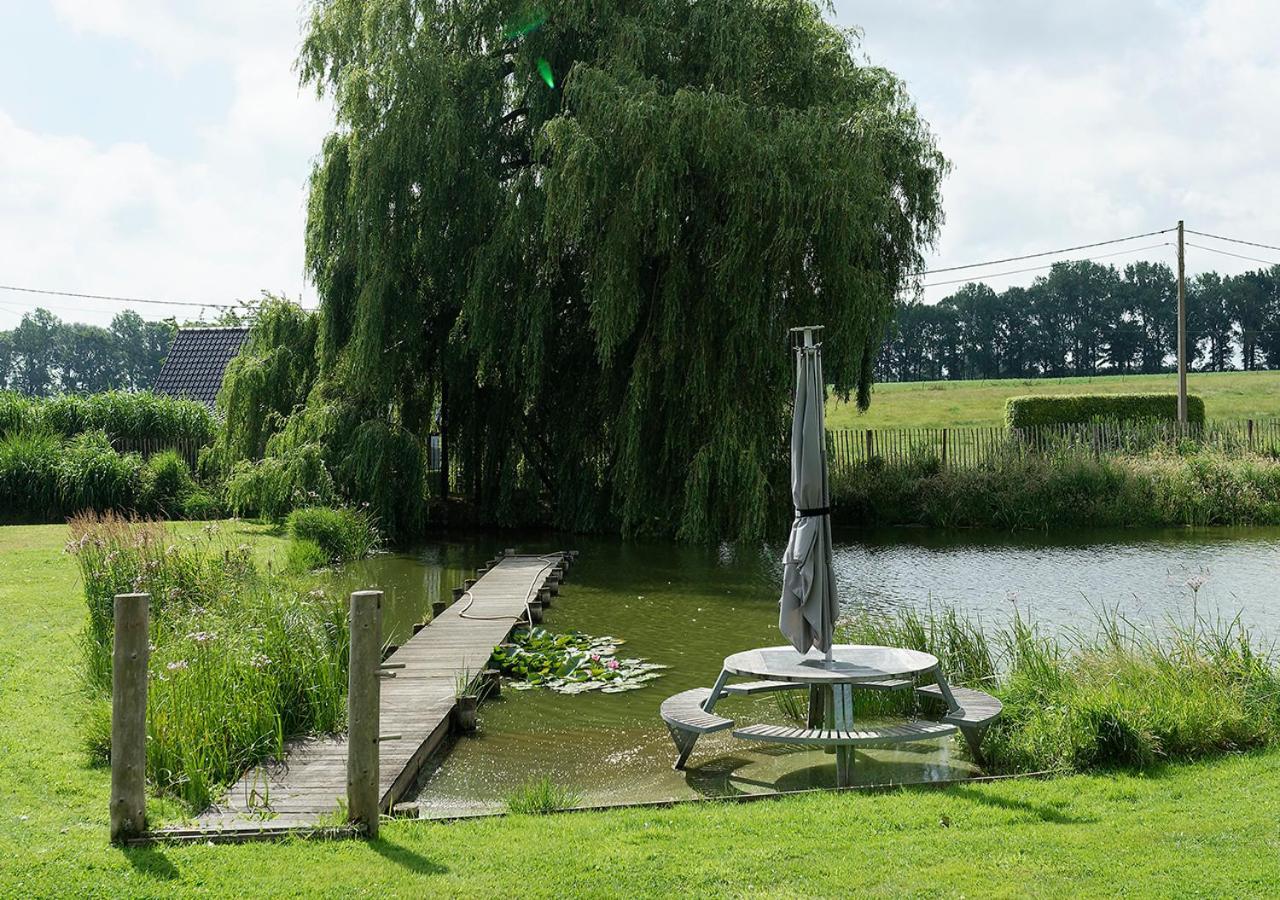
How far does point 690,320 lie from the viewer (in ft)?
55.4

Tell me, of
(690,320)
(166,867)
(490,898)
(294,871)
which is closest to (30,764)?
(166,867)

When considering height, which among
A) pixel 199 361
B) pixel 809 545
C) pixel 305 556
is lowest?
pixel 305 556

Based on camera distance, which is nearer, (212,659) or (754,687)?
(212,659)

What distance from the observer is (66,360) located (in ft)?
282

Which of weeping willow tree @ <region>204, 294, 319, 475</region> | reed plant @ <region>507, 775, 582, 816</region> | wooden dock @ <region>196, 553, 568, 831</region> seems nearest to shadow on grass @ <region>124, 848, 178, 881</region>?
wooden dock @ <region>196, 553, 568, 831</region>

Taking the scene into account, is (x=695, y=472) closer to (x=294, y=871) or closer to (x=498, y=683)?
A: (x=498, y=683)

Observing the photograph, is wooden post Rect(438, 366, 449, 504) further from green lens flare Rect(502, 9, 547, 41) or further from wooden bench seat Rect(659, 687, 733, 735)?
wooden bench seat Rect(659, 687, 733, 735)

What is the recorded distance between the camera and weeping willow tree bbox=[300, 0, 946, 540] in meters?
16.1

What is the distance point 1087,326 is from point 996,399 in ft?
93.9

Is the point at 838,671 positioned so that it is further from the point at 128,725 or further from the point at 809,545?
the point at 128,725

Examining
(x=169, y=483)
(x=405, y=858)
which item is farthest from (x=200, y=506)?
(x=405, y=858)

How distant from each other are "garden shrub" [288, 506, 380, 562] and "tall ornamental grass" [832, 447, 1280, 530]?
912cm

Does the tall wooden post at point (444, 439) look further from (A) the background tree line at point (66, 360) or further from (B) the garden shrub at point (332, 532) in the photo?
(A) the background tree line at point (66, 360)

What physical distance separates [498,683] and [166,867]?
186 inches
